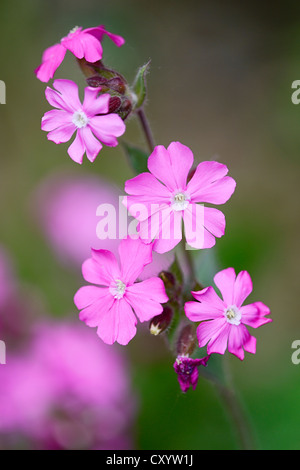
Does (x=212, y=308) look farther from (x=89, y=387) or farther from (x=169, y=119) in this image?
(x=169, y=119)

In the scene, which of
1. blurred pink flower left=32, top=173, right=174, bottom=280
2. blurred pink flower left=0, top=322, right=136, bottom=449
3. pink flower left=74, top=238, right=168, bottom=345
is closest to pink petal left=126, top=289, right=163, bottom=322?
pink flower left=74, top=238, right=168, bottom=345

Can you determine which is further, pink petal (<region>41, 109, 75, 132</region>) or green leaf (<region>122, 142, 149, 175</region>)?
green leaf (<region>122, 142, 149, 175</region>)

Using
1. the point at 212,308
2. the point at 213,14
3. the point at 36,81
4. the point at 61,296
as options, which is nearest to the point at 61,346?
the point at 61,296

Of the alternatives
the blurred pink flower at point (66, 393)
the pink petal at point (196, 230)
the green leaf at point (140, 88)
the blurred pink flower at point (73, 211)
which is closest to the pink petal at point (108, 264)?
the pink petal at point (196, 230)

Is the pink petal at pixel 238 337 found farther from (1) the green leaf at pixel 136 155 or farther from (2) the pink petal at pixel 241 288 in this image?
(1) the green leaf at pixel 136 155

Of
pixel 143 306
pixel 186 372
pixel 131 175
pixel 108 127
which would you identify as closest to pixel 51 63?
pixel 108 127

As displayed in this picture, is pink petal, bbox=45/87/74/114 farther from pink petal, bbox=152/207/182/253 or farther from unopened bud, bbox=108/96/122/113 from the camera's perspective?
pink petal, bbox=152/207/182/253

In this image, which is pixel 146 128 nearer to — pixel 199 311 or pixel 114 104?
pixel 114 104
